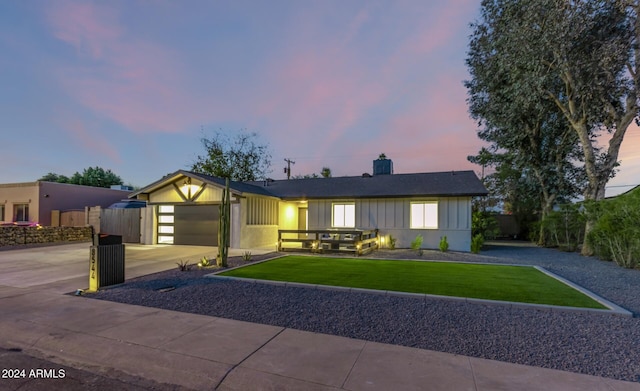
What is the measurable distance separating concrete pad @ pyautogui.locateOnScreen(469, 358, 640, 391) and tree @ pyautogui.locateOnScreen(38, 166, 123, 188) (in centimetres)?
4779

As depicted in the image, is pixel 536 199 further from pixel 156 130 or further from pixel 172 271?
pixel 156 130

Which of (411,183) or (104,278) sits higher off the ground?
(411,183)

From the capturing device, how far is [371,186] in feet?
50.5

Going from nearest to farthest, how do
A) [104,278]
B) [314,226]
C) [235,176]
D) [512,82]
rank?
[104,278] → [512,82] → [314,226] → [235,176]

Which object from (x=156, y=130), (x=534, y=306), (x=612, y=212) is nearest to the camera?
(x=534, y=306)

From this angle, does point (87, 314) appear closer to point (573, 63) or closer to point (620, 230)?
point (620, 230)

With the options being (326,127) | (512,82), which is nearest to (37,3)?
(326,127)

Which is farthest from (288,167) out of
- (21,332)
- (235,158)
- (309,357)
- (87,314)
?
(309,357)

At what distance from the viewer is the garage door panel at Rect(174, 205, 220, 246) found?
559 inches

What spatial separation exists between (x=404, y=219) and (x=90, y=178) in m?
43.8

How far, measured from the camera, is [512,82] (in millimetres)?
14031

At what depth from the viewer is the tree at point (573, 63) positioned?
11.2 metres

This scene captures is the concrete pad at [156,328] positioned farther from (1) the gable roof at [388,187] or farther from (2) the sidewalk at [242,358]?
(1) the gable roof at [388,187]

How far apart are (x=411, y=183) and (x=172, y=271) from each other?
38.2ft
